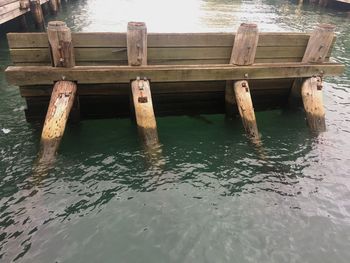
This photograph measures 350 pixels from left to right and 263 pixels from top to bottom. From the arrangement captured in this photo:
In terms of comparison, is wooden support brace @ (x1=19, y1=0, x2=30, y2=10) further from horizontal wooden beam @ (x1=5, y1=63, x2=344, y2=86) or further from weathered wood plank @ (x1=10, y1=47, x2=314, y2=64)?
horizontal wooden beam @ (x1=5, y1=63, x2=344, y2=86)

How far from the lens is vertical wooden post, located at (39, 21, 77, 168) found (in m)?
6.51

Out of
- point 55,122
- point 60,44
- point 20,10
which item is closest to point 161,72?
point 60,44

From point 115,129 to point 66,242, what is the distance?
11.8 feet

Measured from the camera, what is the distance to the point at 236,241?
528 cm

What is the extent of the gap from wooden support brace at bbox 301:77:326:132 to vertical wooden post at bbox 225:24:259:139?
1.58 m

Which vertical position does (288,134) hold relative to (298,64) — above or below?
below

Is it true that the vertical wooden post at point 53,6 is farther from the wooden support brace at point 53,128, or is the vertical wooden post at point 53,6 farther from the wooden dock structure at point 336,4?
the wooden dock structure at point 336,4

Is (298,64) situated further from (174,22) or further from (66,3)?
(66,3)

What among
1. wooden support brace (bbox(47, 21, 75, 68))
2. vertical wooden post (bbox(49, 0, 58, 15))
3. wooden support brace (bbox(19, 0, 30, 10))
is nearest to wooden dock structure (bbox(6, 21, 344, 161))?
wooden support brace (bbox(47, 21, 75, 68))

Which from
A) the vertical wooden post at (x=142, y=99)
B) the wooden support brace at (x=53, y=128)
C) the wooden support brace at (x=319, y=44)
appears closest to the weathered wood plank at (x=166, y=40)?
the wooden support brace at (x=319, y=44)

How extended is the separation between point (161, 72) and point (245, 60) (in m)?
2.04

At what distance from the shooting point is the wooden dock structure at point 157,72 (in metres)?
6.79

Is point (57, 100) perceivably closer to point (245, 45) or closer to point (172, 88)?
point (172, 88)

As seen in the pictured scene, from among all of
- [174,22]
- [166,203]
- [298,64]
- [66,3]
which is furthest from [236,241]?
[66,3]
